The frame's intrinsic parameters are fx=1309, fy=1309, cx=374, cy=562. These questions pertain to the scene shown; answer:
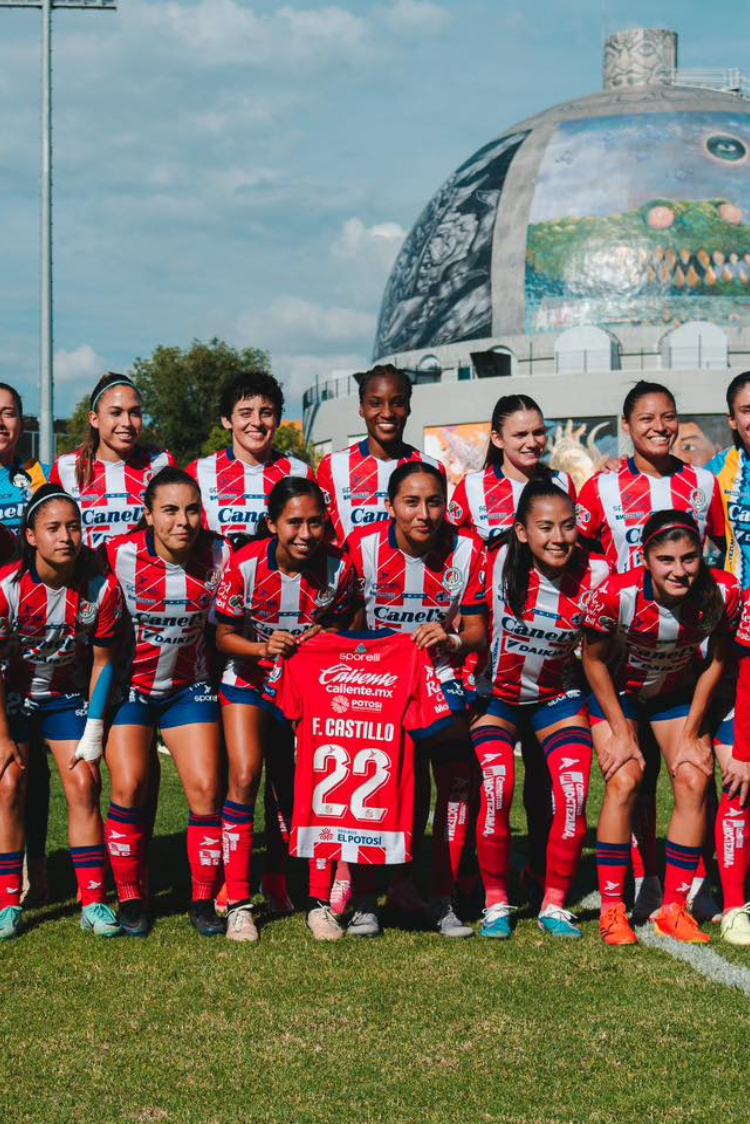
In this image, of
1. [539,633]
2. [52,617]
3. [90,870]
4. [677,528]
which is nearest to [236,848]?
[90,870]

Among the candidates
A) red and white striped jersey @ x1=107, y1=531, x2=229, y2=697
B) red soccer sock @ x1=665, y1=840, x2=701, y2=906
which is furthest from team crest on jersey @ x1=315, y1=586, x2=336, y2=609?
red soccer sock @ x1=665, y1=840, x2=701, y2=906

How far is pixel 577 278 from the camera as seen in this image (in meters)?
46.3

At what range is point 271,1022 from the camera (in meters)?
4.74

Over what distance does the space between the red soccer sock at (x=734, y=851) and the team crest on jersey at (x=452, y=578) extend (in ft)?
5.18

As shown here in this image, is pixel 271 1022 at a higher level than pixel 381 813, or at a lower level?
lower

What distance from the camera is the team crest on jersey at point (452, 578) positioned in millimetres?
6035

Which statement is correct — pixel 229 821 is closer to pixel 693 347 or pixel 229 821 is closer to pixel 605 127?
pixel 693 347

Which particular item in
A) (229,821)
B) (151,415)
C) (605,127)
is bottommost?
(229,821)

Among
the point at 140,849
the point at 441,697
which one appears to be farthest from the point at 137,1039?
the point at 441,697

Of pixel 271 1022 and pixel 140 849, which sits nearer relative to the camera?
pixel 271 1022

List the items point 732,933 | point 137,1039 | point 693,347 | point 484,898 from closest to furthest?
point 137,1039, point 732,933, point 484,898, point 693,347

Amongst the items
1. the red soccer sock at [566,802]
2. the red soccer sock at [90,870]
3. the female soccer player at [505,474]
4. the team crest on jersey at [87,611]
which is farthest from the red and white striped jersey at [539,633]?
the red soccer sock at [90,870]

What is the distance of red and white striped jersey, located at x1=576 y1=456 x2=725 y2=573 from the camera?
6438 mm

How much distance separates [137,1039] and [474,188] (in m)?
48.9
